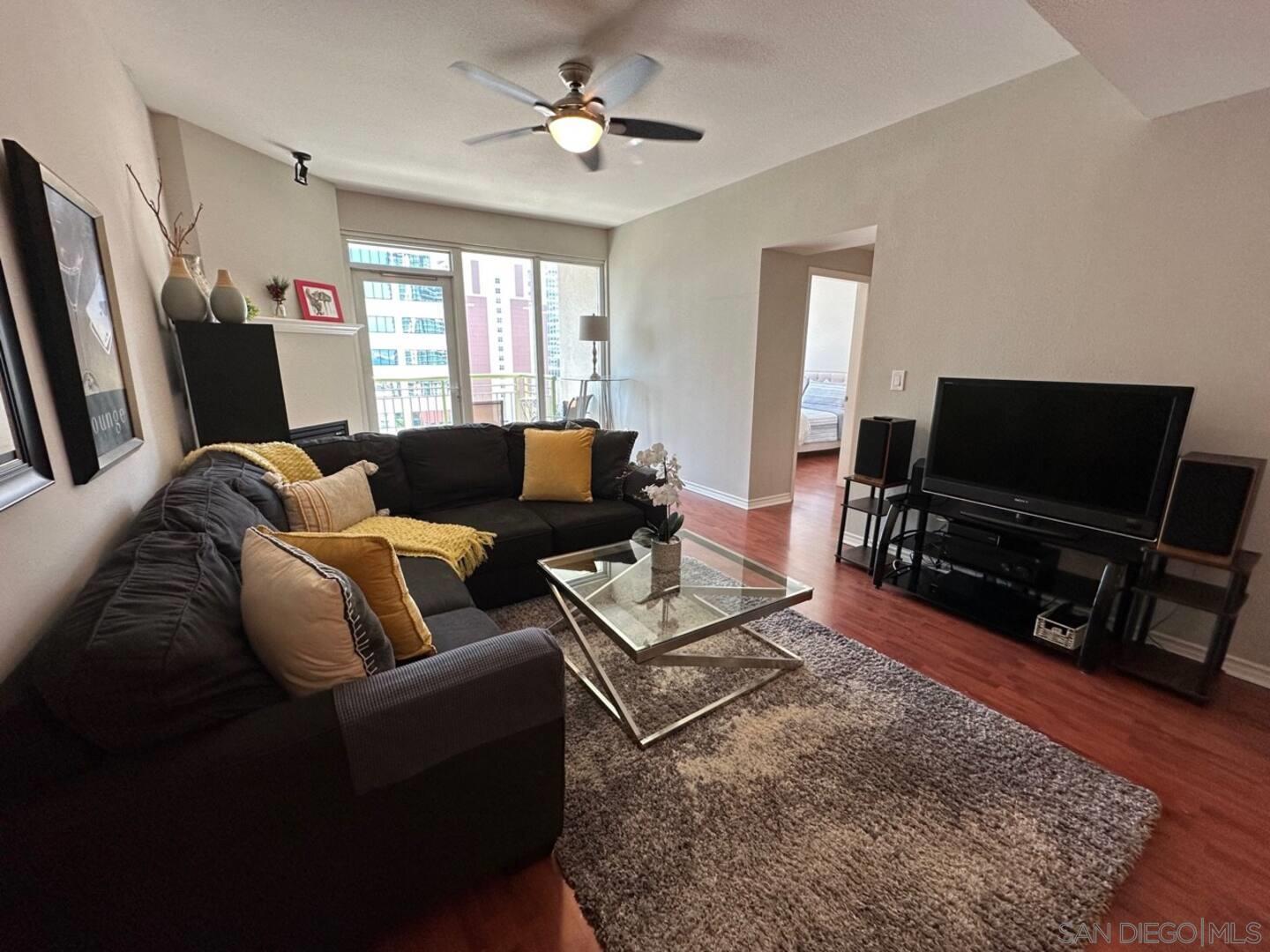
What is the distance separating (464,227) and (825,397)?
16.3 ft

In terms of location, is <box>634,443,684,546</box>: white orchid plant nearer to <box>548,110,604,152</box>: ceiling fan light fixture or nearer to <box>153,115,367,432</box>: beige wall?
<box>548,110,604,152</box>: ceiling fan light fixture

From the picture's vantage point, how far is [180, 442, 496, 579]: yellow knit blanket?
2193 millimetres

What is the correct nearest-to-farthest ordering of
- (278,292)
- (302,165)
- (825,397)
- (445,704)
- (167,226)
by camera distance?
1. (445,704)
2. (167,226)
3. (302,165)
4. (278,292)
5. (825,397)

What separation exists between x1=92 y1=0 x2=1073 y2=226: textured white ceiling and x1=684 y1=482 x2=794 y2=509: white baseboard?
2.49 metres

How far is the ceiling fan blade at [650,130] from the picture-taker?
237 cm

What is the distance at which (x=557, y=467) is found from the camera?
290 centimetres

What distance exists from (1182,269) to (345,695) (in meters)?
3.14

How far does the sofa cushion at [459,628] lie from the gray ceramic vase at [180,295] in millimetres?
2149

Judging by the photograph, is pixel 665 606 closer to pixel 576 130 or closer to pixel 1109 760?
pixel 1109 760

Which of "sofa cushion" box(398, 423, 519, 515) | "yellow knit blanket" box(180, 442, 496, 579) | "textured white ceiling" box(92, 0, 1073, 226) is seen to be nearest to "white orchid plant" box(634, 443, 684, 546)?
"yellow knit blanket" box(180, 442, 496, 579)

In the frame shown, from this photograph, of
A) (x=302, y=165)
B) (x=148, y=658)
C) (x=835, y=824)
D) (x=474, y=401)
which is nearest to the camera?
(x=148, y=658)

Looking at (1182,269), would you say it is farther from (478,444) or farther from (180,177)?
(180,177)

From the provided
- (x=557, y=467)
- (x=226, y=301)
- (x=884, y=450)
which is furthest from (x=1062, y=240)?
(x=226, y=301)

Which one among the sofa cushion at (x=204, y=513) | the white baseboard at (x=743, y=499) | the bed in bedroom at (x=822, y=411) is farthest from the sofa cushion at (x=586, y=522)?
the bed in bedroom at (x=822, y=411)
